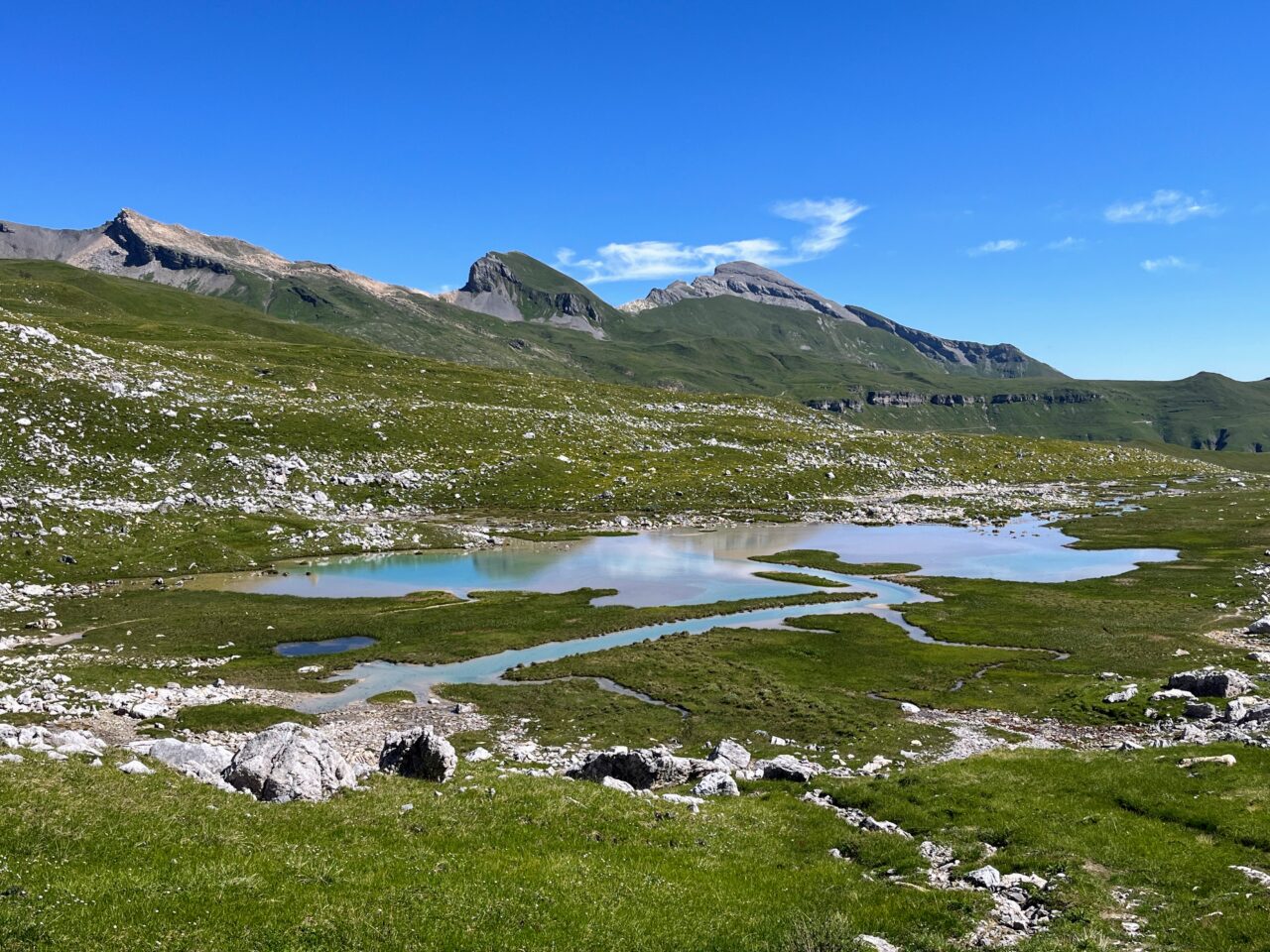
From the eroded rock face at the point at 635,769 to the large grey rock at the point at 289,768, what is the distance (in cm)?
1019

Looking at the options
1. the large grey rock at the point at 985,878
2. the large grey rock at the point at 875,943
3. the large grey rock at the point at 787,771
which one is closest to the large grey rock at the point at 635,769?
the large grey rock at the point at 787,771

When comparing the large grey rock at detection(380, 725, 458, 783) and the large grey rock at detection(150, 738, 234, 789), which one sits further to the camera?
the large grey rock at detection(380, 725, 458, 783)

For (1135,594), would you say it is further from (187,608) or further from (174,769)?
(187,608)

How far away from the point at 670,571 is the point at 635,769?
216 feet

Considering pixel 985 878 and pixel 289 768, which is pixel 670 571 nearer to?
pixel 289 768

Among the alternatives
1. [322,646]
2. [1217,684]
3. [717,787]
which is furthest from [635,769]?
Result: [322,646]

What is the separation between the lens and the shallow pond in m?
62.4

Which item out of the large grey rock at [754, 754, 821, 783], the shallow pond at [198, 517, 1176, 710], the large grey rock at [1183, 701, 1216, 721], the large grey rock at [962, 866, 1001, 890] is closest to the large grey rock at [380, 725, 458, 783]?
the large grey rock at [754, 754, 821, 783]

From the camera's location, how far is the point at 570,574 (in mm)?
93562

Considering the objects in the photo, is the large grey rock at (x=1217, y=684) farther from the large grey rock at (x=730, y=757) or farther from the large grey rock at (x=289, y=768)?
the large grey rock at (x=289, y=768)

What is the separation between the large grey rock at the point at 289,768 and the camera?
2306 centimetres

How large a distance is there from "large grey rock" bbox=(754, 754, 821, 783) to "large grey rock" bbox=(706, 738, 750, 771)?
3.77ft

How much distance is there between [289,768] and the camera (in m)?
23.5

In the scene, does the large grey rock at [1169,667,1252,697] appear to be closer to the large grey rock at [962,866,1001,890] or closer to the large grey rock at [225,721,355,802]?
the large grey rock at [962,866,1001,890]
